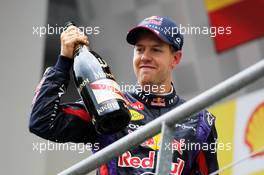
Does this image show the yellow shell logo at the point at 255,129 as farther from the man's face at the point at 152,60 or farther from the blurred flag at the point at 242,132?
the man's face at the point at 152,60

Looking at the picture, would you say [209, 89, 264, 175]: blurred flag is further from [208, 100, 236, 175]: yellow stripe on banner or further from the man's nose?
the man's nose

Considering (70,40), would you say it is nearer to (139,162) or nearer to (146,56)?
(146,56)

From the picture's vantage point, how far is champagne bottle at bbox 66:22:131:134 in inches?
73.3

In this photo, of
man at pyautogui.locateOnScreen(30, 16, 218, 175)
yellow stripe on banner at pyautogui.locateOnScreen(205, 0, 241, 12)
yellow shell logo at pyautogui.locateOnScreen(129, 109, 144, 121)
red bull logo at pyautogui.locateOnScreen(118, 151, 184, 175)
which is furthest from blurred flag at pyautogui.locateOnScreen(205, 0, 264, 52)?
red bull logo at pyautogui.locateOnScreen(118, 151, 184, 175)

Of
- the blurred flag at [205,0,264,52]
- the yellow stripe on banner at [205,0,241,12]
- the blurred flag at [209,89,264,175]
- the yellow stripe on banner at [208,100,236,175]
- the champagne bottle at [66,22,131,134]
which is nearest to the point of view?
the champagne bottle at [66,22,131,134]

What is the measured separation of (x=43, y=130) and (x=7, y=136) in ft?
10.3

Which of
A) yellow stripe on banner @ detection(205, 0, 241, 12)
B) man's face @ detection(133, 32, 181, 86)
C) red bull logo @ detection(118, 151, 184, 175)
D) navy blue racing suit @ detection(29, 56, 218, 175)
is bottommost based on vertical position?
red bull logo @ detection(118, 151, 184, 175)

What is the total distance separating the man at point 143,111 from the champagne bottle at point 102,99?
6cm

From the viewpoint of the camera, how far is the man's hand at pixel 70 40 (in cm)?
198

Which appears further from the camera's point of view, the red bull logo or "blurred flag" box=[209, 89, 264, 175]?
"blurred flag" box=[209, 89, 264, 175]

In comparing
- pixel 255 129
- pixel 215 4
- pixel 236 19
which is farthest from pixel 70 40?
pixel 215 4

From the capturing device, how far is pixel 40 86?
1982 millimetres

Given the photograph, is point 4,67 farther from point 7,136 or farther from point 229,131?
point 229,131

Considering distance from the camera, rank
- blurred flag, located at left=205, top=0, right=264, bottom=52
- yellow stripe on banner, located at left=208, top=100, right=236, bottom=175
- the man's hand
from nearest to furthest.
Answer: the man's hand < yellow stripe on banner, located at left=208, top=100, right=236, bottom=175 < blurred flag, located at left=205, top=0, right=264, bottom=52
